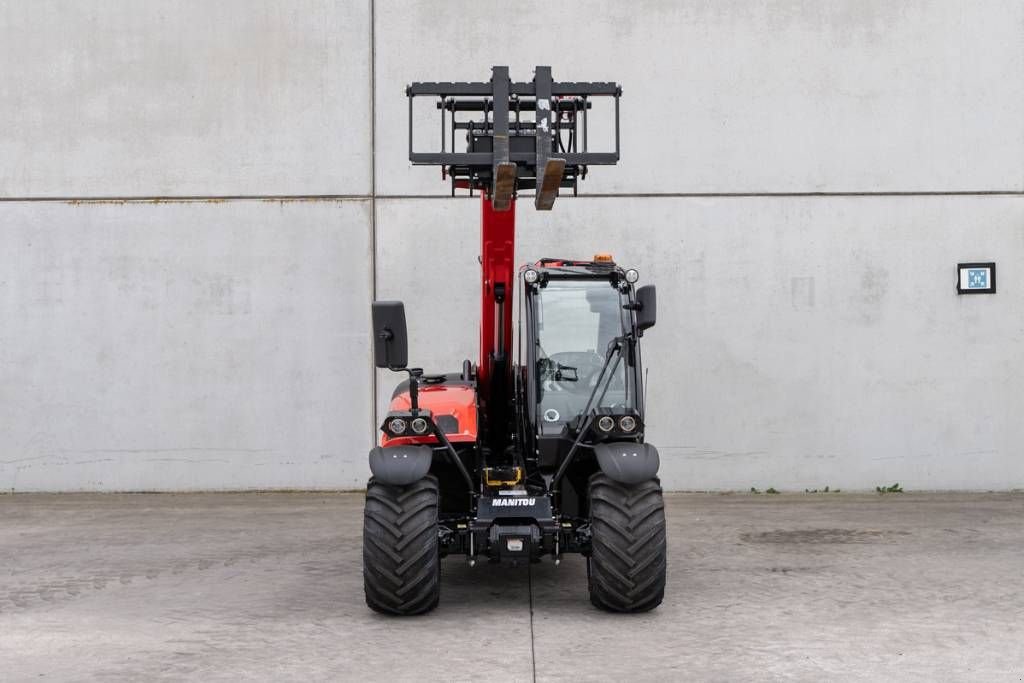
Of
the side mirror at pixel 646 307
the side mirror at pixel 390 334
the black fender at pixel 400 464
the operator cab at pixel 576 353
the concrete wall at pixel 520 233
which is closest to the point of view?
the side mirror at pixel 390 334

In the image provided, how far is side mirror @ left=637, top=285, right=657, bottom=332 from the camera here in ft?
26.2

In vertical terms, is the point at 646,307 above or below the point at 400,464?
above

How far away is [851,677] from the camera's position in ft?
21.2

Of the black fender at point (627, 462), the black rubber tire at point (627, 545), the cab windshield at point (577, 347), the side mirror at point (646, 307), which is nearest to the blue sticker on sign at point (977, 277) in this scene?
the cab windshield at point (577, 347)

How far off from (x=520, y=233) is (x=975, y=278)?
4647 mm

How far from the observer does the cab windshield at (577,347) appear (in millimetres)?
8250

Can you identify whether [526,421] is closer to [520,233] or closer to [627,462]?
[627,462]

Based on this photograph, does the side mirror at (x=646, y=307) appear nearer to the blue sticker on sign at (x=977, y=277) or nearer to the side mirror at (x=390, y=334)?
the side mirror at (x=390, y=334)

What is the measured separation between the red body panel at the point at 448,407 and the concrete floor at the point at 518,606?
1041 millimetres

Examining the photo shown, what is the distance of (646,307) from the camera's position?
8055 millimetres

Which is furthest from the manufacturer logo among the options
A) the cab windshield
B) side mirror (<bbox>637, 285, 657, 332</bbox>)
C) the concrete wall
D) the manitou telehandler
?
the concrete wall

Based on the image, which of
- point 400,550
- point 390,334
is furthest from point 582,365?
point 400,550

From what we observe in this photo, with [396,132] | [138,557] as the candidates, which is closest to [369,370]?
[396,132]

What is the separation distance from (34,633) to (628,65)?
332 inches
